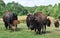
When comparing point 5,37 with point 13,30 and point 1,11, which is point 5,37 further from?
point 1,11

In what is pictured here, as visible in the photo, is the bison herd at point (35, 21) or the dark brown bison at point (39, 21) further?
the dark brown bison at point (39, 21)

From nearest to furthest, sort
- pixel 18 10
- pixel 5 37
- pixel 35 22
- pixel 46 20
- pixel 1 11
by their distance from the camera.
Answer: pixel 5 37, pixel 35 22, pixel 46 20, pixel 1 11, pixel 18 10

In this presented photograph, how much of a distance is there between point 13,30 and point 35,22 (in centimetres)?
325

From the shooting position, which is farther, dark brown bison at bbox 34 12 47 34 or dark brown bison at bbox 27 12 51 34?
dark brown bison at bbox 34 12 47 34

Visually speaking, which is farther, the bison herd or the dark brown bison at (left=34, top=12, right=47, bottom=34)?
the dark brown bison at (left=34, top=12, right=47, bottom=34)

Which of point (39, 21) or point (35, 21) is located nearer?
point (35, 21)

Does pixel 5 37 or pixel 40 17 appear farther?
pixel 40 17

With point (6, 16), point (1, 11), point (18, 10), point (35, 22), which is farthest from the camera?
point (18, 10)

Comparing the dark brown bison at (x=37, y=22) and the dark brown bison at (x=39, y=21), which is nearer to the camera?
the dark brown bison at (x=37, y=22)

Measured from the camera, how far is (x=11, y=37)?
16891 millimetres

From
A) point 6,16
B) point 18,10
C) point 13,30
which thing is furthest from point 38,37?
point 18,10

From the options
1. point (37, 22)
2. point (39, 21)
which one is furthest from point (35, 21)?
point (39, 21)

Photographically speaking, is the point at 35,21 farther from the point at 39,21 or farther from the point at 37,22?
the point at 39,21

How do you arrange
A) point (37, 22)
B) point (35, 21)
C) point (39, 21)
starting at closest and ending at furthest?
1. point (35, 21)
2. point (37, 22)
3. point (39, 21)
